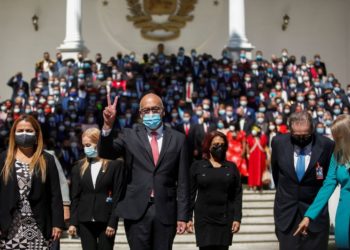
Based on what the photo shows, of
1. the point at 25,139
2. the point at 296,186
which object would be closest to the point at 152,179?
the point at 25,139

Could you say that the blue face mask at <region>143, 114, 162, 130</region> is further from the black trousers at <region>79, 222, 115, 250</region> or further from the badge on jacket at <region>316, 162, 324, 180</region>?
the black trousers at <region>79, 222, 115, 250</region>

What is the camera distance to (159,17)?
26.0 m

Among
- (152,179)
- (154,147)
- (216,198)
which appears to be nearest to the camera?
(152,179)

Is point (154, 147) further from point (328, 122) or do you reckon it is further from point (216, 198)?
point (328, 122)

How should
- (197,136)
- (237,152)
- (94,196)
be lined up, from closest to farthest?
1. (94,196)
2. (237,152)
3. (197,136)

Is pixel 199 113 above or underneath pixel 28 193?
above

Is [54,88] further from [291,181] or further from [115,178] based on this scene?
[291,181]

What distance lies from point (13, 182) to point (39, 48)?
829 inches

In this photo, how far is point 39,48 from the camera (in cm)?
2645

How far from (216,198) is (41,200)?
2149 mm

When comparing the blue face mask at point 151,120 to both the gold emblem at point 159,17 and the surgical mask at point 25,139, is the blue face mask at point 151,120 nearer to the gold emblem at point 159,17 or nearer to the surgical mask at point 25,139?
the surgical mask at point 25,139

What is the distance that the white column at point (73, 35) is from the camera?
21.5 meters

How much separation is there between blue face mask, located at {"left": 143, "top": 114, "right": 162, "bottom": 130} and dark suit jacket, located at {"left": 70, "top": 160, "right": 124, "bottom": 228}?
1607 millimetres

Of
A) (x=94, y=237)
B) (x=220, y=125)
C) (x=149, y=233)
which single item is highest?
(x=220, y=125)
